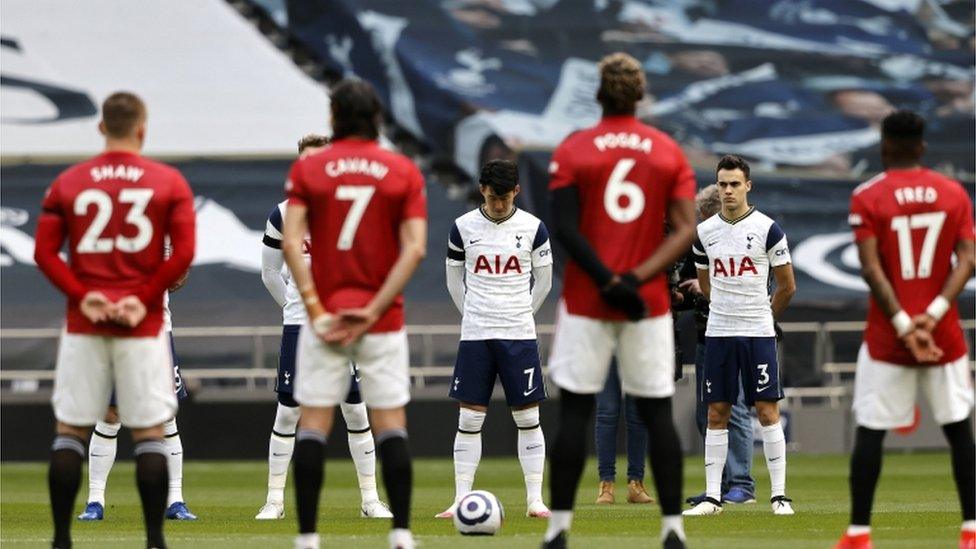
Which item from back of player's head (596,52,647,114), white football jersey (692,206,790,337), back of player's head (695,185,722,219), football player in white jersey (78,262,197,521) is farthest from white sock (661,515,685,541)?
back of player's head (695,185,722,219)

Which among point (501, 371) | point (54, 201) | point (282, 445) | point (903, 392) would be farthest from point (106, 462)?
point (903, 392)

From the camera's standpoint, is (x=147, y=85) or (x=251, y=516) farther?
(x=147, y=85)

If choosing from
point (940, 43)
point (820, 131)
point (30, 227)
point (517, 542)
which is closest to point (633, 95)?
point (517, 542)

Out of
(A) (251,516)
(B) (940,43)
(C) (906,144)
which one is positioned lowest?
(A) (251,516)

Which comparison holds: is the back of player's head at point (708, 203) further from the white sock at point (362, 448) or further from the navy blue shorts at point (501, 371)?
the white sock at point (362, 448)

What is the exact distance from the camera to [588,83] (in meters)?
30.2

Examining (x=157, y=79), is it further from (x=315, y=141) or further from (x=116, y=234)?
(x=116, y=234)

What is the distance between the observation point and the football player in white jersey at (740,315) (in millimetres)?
11969

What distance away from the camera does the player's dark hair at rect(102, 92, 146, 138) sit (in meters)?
7.99

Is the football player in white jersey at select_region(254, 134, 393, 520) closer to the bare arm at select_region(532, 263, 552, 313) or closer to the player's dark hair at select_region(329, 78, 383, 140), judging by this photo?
the bare arm at select_region(532, 263, 552, 313)

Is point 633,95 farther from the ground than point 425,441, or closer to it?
farther from the ground

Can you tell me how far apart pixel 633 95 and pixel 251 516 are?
5.12 meters

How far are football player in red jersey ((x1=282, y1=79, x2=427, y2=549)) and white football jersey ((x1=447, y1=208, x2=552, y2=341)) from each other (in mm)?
3943

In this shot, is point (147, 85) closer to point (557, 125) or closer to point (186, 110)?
point (186, 110)
